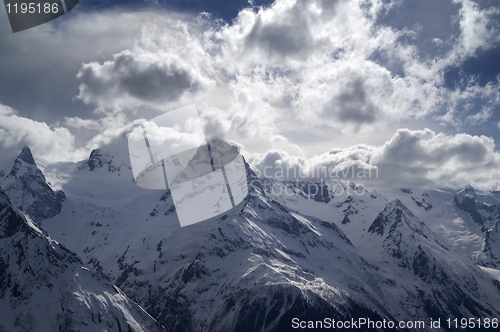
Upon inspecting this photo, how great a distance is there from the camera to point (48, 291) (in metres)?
130

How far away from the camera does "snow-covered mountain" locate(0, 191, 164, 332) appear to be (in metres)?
121

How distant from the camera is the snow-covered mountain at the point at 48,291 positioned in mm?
121031

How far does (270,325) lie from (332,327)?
39.2 meters

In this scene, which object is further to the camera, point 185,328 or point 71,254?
point 185,328

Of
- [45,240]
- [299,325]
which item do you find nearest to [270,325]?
[299,325]

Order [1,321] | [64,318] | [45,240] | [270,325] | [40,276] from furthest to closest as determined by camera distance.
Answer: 1. [270,325]
2. [45,240]
3. [40,276]
4. [64,318]
5. [1,321]

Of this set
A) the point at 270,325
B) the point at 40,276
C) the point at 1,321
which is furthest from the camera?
the point at 270,325

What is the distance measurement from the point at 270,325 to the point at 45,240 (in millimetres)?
124446

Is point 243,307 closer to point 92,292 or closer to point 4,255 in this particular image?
point 92,292

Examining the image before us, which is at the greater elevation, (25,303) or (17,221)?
(17,221)

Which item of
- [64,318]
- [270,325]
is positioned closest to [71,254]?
[64,318]

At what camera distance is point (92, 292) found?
137625mm

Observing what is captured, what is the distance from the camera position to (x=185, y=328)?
192 meters

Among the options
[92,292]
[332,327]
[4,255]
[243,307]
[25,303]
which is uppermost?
[4,255]
